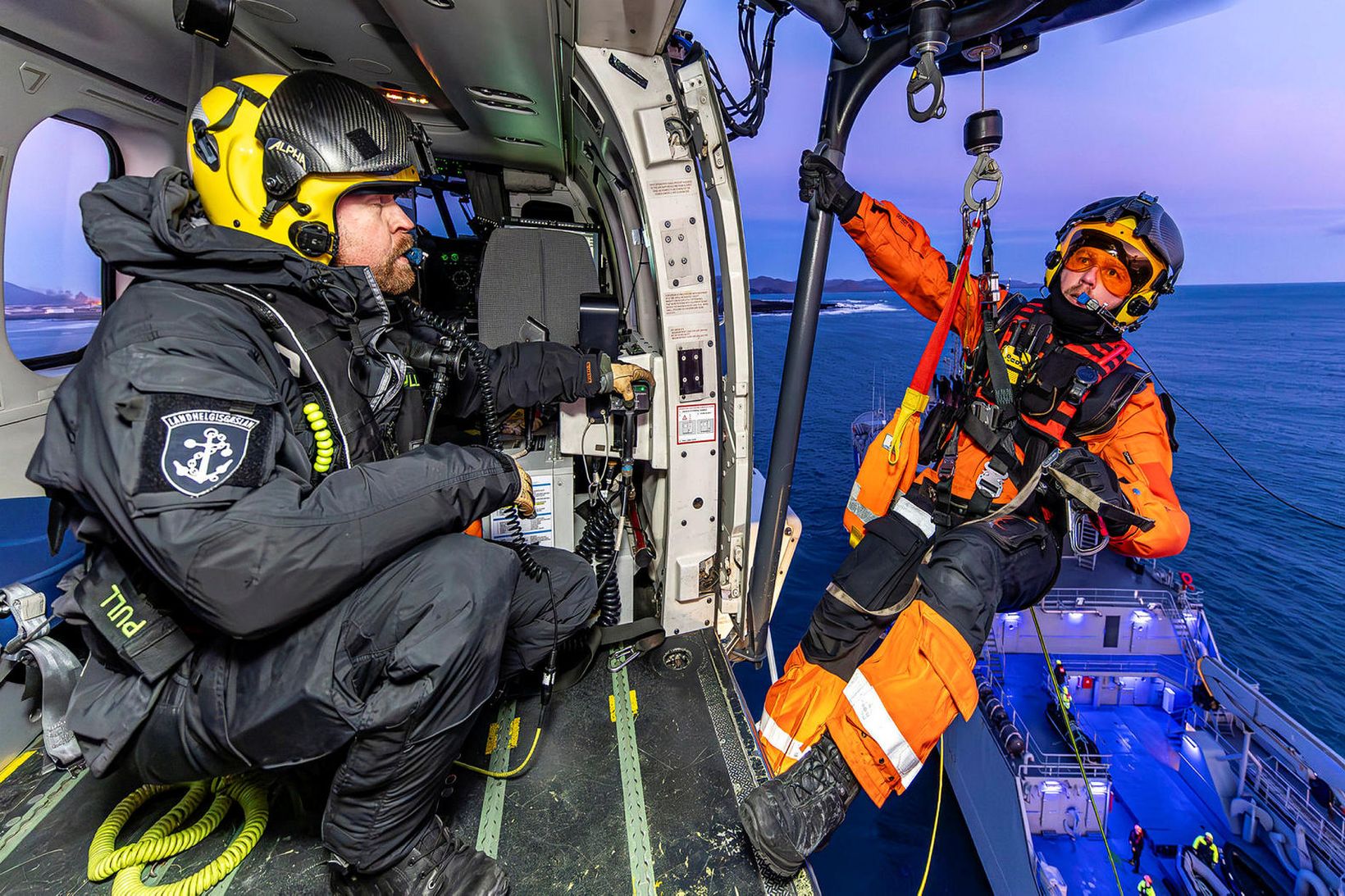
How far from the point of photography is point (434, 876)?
1.51 m

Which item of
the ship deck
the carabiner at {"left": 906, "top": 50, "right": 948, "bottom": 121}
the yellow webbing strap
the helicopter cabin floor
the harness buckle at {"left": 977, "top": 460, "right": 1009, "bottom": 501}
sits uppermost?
the carabiner at {"left": 906, "top": 50, "right": 948, "bottom": 121}

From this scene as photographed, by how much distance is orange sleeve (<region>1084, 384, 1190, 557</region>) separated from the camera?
2066mm

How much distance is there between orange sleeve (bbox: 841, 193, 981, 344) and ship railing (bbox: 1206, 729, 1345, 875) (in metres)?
10.6

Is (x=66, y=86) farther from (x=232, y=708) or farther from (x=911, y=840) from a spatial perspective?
(x=911, y=840)

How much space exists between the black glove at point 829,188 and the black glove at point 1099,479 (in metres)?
1.46

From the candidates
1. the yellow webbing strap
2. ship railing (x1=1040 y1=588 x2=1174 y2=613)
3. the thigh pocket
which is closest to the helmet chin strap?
the thigh pocket

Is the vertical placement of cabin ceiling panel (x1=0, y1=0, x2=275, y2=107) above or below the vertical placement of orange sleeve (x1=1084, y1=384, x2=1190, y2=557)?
above

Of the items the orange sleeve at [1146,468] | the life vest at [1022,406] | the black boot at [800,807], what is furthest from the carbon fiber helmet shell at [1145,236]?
the black boot at [800,807]

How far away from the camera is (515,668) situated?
2057 millimetres

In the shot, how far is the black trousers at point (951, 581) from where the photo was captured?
78.5 inches

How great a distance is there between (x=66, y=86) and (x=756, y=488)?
3485mm

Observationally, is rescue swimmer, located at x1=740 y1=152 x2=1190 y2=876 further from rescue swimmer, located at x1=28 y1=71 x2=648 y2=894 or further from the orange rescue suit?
rescue swimmer, located at x1=28 y1=71 x2=648 y2=894

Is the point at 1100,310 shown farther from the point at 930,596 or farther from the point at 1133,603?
the point at 1133,603

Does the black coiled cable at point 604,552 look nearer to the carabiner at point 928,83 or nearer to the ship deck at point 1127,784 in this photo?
the carabiner at point 928,83
